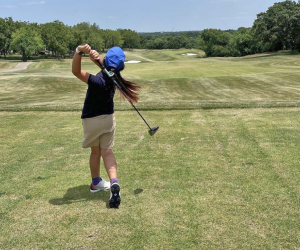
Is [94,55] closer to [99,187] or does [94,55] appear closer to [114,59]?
[114,59]

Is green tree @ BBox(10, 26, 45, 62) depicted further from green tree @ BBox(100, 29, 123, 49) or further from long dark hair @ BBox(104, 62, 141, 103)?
long dark hair @ BBox(104, 62, 141, 103)

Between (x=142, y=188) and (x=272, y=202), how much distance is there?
1981mm

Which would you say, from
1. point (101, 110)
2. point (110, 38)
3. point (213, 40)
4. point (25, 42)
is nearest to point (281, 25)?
point (213, 40)

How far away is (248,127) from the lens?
849 cm

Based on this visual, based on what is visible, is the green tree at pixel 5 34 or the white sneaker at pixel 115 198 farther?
the green tree at pixel 5 34

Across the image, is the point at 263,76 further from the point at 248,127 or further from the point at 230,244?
the point at 230,244

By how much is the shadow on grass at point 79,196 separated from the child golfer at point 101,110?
13 cm

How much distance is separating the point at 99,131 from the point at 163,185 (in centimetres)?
140

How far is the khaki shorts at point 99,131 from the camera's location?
4617mm

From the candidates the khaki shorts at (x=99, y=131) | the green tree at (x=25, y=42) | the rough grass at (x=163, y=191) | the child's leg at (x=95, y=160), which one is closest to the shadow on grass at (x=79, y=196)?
the rough grass at (x=163, y=191)

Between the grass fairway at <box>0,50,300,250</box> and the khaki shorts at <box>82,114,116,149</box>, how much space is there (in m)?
0.81

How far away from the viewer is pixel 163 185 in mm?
4988

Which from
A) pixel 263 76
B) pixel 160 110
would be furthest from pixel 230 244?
pixel 263 76

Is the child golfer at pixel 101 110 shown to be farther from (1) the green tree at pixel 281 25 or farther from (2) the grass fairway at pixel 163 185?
(1) the green tree at pixel 281 25
